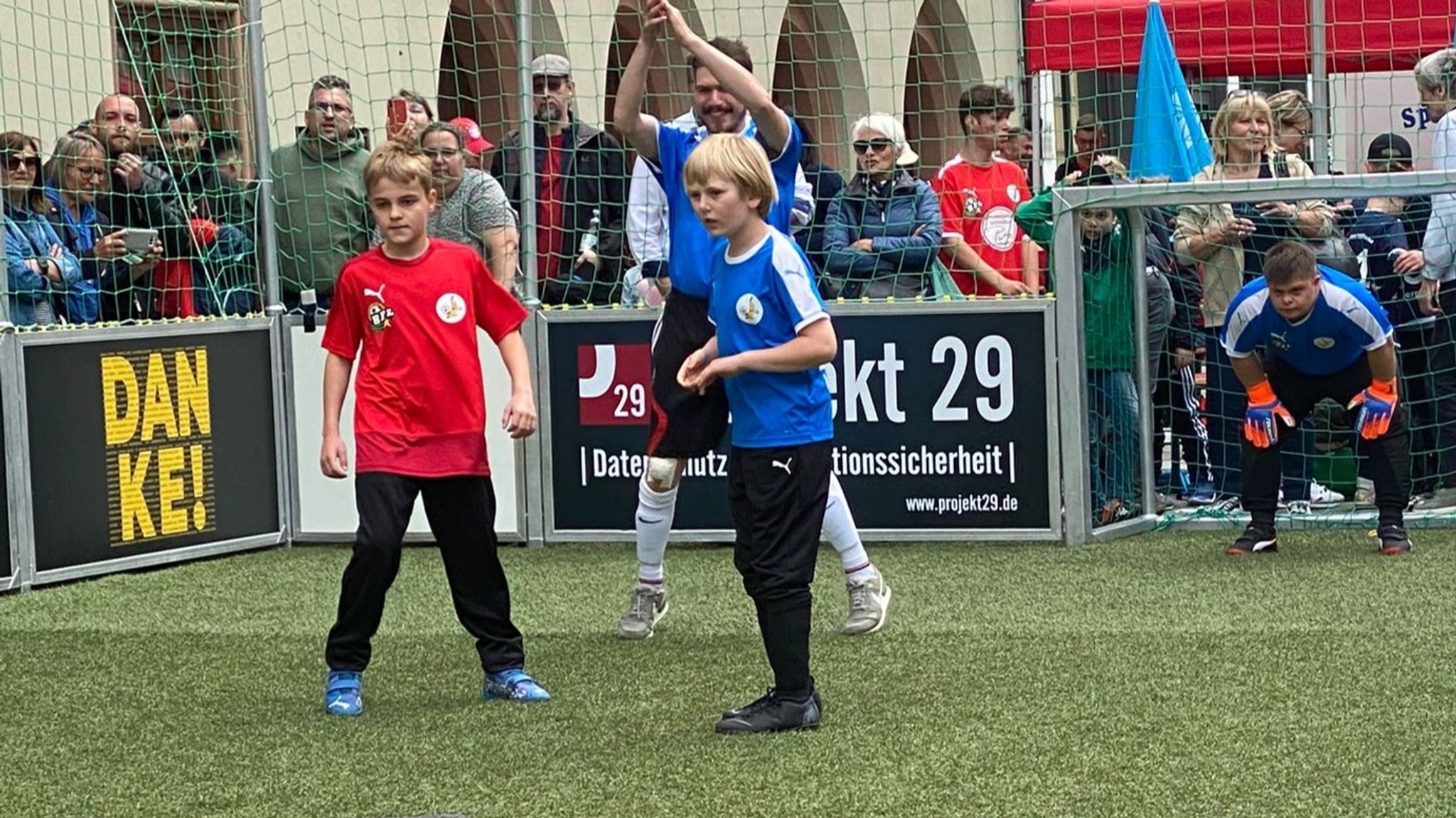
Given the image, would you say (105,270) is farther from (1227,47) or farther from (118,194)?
(1227,47)

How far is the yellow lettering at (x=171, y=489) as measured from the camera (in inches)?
382

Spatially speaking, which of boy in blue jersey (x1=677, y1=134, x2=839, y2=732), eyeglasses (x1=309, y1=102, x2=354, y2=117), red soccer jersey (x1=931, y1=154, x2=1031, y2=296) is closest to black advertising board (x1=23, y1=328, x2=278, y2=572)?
eyeglasses (x1=309, y1=102, x2=354, y2=117)

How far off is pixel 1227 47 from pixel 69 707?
7.88 metres

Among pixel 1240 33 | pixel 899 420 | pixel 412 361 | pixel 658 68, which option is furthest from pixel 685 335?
pixel 1240 33

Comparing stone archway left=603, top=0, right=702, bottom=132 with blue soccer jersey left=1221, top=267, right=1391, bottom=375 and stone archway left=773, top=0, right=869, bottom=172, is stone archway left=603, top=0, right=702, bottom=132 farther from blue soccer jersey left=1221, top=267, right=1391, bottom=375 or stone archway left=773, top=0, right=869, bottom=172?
blue soccer jersey left=1221, top=267, right=1391, bottom=375

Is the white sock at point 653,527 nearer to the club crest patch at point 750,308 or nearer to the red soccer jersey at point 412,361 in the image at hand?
the red soccer jersey at point 412,361

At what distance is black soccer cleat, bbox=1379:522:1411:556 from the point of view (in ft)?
28.9

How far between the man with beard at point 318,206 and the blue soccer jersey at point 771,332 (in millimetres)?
5072

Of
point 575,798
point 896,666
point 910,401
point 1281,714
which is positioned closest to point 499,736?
point 575,798

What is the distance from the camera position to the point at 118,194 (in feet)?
32.2

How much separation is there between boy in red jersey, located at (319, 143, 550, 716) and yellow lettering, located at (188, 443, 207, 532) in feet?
12.2

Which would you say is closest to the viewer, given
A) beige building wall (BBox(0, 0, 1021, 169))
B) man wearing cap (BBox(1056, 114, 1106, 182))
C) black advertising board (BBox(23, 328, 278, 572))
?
black advertising board (BBox(23, 328, 278, 572))

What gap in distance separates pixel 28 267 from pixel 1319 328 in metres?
5.25

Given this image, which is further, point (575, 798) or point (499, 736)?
point (499, 736)
